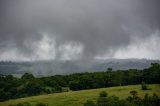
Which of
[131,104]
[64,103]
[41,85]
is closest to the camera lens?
[131,104]

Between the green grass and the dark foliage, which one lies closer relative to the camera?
the dark foliage

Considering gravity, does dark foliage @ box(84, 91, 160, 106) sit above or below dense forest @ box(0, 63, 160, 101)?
below

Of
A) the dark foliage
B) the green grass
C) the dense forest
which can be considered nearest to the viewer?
the dark foliage

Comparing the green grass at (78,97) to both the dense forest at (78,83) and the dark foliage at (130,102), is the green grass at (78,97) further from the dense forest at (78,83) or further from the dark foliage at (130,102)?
the dense forest at (78,83)

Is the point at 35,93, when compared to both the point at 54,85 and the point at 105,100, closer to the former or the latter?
the point at 54,85

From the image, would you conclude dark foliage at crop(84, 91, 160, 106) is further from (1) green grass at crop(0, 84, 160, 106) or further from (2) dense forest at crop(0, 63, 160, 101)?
(2) dense forest at crop(0, 63, 160, 101)

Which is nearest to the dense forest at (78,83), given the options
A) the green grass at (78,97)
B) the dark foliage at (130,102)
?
the green grass at (78,97)

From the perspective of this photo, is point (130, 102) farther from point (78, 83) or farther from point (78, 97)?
point (78, 83)

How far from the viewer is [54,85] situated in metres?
167

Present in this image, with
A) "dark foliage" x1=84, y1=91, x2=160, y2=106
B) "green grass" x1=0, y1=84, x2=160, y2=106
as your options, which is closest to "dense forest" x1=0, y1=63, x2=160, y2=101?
"green grass" x1=0, y1=84, x2=160, y2=106

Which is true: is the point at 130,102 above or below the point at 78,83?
below

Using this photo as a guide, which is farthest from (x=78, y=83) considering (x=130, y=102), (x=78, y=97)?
(x=130, y=102)

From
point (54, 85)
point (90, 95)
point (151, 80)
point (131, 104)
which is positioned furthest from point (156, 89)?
point (54, 85)

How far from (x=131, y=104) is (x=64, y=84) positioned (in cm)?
7495
